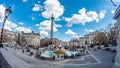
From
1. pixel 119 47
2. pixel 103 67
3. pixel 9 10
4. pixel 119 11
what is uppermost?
pixel 9 10

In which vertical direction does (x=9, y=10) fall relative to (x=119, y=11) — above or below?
above

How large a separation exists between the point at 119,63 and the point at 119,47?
65 cm

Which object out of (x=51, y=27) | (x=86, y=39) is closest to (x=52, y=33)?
(x=51, y=27)

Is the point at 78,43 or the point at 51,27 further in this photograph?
the point at 78,43

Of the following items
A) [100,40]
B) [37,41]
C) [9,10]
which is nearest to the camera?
[9,10]

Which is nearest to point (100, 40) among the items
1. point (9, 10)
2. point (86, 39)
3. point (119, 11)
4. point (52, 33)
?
point (52, 33)

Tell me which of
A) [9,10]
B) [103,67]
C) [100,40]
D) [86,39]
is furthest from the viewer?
[86,39]

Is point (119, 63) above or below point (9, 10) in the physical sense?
below

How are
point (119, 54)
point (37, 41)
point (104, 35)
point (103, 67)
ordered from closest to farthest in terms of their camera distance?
point (119, 54), point (103, 67), point (104, 35), point (37, 41)

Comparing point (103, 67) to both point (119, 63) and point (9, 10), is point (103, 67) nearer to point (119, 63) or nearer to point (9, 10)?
point (9, 10)

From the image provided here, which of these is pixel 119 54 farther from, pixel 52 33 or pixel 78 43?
pixel 78 43

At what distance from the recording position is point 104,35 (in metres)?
72.5

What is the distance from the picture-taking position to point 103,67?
75.8ft

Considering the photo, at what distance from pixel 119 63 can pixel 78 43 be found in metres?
166
